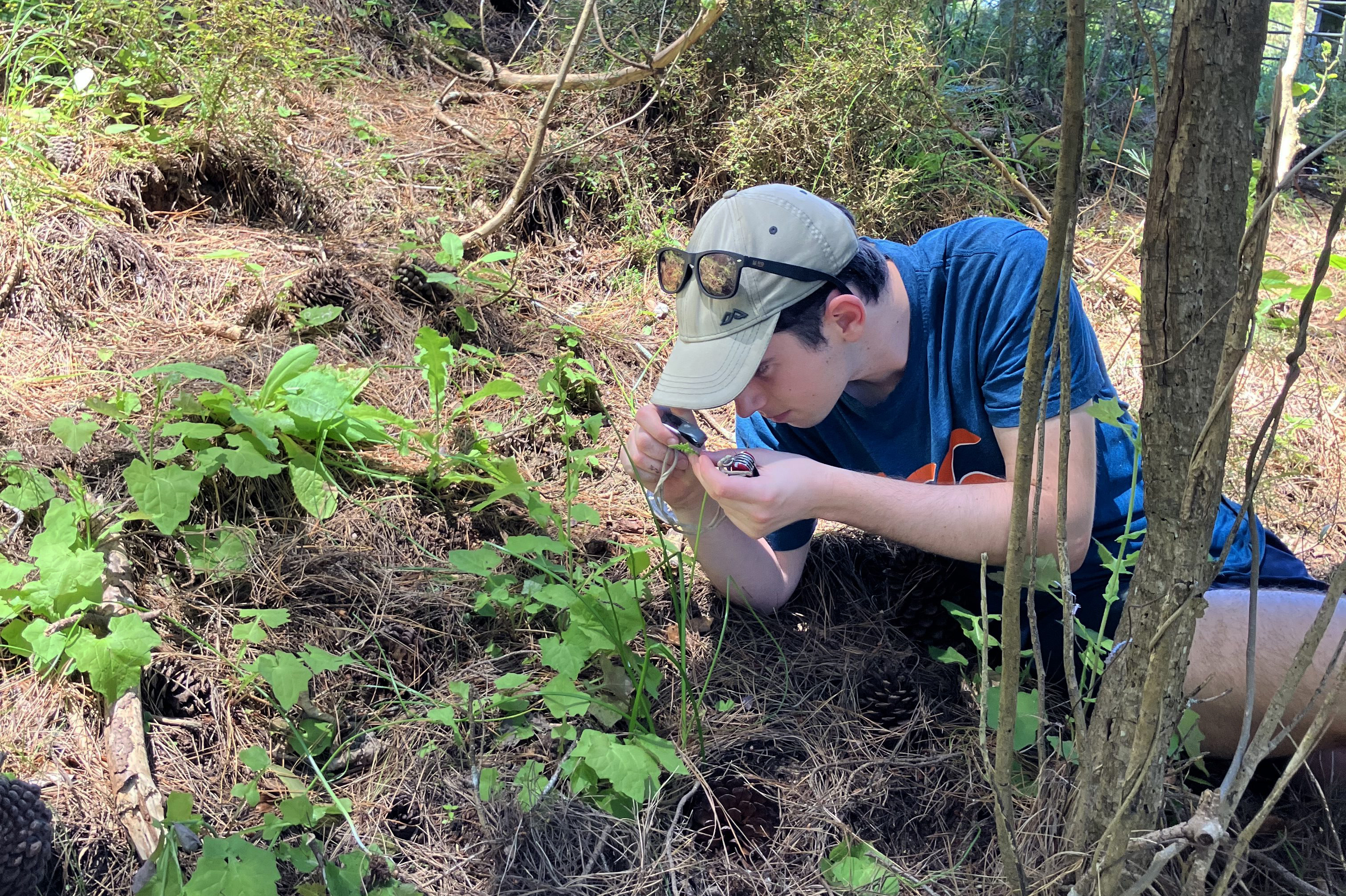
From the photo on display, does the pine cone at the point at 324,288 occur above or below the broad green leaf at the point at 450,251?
below

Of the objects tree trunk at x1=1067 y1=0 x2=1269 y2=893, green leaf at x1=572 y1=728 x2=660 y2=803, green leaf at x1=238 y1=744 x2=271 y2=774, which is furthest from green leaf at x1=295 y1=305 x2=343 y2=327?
tree trunk at x1=1067 y1=0 x2=1269 y2=893

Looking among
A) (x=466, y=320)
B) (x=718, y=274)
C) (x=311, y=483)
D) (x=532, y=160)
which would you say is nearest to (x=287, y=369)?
(x=311, y=483)

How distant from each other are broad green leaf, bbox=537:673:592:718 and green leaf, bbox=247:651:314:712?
1.44ft

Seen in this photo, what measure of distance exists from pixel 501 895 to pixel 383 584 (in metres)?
0.81

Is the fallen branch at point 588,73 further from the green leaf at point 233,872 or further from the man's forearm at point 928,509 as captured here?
the green leaf at point 233,872

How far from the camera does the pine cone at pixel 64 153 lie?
10.1 feet

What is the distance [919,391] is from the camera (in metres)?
1.94

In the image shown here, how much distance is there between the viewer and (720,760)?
1897 mm

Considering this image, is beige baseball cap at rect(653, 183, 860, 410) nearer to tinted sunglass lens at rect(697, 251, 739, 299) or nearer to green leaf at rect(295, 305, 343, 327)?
tinted sunglass lens at rect(697, 251, 739, 299)

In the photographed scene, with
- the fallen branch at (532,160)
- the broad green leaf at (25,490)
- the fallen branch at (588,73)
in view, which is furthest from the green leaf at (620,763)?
the fallen branch at (588,73)

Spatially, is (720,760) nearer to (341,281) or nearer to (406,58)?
(341,281)

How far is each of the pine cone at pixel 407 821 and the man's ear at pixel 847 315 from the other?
1226 millimetres

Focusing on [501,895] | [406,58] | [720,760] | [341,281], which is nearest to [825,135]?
[341,281]

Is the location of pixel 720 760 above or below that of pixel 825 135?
below
